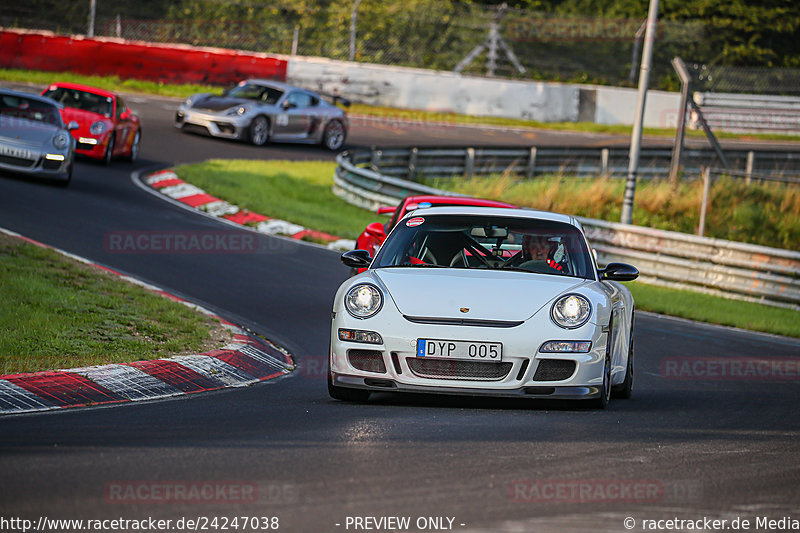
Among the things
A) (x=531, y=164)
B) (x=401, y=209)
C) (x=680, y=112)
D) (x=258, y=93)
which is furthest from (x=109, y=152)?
(x=401, y=209)

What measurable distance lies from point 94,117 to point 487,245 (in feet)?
47.0

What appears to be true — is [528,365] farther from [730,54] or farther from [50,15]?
[730,54]

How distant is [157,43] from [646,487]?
30.3 m

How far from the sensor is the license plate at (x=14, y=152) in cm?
1747

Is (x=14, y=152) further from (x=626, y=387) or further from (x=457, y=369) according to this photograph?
(x=457, y=369)

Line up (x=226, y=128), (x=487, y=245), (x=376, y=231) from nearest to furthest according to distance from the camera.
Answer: (x=487, y=245) < (x=376, y=231) < (x=226, y=128)

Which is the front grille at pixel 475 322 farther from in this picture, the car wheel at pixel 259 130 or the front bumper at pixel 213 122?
the car wheel at pixel 259 130

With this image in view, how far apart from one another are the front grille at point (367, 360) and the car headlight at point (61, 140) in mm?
11896

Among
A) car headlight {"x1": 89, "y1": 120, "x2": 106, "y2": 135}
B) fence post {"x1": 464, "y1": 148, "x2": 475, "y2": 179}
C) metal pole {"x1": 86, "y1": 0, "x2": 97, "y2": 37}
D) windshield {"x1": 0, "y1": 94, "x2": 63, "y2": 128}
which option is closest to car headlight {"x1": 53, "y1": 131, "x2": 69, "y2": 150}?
windshield {"x1": 0, "y1": 94, "x2": 63, "y2": 128}

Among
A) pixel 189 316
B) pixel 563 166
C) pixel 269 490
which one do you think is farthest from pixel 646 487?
pixel 563 166

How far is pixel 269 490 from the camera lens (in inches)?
185

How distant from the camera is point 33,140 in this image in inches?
691

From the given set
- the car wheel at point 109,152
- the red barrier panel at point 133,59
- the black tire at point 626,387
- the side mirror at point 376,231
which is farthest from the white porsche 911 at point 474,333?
the red barrier panel at point 133,59

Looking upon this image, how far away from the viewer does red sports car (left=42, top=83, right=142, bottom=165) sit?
20859 millimetres
